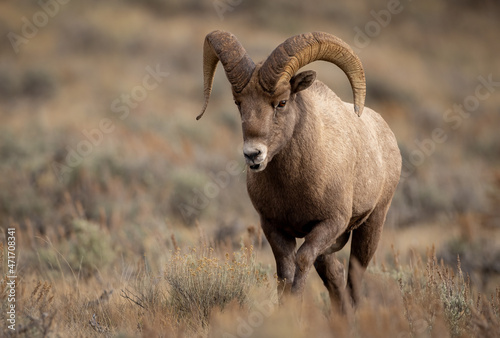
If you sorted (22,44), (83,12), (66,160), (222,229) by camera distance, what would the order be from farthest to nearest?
(83,12) < (22,44) < (66,160) < (222,229)

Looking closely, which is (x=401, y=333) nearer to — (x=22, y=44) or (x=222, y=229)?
(x=222, y=229)

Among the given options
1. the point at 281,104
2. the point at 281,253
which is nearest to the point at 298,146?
the point at 281,104

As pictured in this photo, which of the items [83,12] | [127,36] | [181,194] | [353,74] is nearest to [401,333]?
[353,74]

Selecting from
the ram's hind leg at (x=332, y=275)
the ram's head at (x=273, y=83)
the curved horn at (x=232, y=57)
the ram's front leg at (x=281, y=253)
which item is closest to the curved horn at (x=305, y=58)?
the ram's head at (x=273, y=83)

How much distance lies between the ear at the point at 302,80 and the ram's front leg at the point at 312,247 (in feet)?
3.71

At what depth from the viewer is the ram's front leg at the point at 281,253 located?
192 inches

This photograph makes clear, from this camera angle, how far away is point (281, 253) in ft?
16.1

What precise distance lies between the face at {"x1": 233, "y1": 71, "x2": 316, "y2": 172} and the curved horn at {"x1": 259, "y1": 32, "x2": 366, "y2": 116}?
9cm

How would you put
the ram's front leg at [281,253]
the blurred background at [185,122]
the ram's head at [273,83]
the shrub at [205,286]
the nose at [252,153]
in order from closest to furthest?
1. the nose at [252,153]
2. the ram's head at [273,83]
3. the shrub at [205,286]
4. the ram's front leg at [281,253]
5. the blurred background at [185,122]

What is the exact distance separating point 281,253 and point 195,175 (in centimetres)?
773

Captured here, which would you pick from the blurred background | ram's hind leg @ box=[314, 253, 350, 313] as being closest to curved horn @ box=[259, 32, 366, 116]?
ram's hind leg @ box=[314, 253, 350, 313]

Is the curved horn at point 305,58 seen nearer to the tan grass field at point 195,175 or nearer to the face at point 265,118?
the face at point 265,118

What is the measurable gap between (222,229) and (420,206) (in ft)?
16.2

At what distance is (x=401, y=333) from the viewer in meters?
3.55
